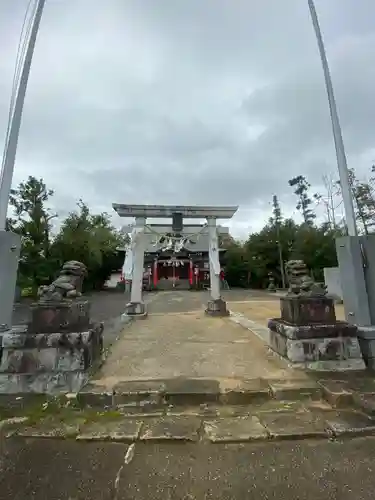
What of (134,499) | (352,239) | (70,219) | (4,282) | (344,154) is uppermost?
(70,219)

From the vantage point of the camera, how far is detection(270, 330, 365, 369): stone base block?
10.8 feet

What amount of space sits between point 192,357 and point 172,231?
5.71 metres

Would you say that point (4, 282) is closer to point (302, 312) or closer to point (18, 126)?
point (18, 126)

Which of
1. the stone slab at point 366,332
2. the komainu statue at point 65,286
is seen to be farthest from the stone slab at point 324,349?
the komainu statue at point 65,286

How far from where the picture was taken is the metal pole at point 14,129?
132 inches

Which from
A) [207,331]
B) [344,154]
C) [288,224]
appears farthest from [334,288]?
[288,224]

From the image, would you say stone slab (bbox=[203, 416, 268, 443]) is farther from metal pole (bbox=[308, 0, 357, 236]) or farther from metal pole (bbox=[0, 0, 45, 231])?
metal pole (bbox=[0, 0, 45, 231])

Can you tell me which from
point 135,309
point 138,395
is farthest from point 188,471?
point 135,309

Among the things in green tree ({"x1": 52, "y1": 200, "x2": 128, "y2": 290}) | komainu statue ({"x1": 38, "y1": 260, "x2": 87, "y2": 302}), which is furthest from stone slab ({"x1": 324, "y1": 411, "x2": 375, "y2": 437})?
green tree ({"x1": 52, "y1": 200, "x2": 128, "y2": 290})

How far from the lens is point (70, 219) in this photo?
22438 millimetres

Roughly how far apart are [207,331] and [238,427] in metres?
3.85

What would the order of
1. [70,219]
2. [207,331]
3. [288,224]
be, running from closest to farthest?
[207,331] < [70,219] < [288,224]

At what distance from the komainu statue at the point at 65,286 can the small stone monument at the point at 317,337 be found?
2605 millimetres

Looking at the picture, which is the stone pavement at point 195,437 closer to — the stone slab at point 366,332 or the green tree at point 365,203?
the stone slab at point 366,332
